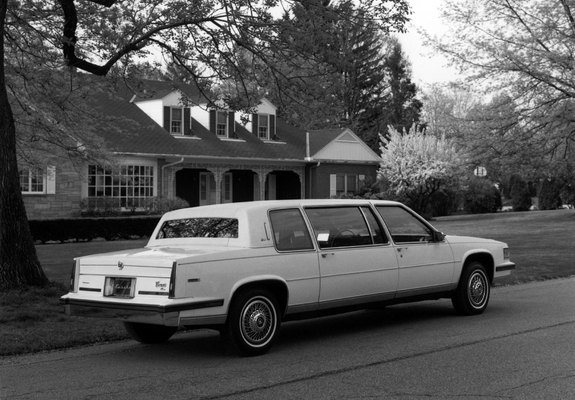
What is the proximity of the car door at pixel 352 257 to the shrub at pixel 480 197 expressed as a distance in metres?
37.6

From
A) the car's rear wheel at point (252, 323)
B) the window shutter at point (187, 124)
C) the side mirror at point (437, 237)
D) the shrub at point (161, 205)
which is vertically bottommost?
the car's rear wheel at point (252, 323)

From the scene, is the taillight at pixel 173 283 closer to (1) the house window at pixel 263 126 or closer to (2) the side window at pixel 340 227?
(2) the side window at pixel 340 227

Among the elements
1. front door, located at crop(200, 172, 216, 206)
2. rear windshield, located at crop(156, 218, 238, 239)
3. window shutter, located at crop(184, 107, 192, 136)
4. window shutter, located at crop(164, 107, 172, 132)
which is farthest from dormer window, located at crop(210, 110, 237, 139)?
rear windshield, located at crop(156, 218, 238, 239)

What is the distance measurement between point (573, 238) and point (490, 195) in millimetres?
22028

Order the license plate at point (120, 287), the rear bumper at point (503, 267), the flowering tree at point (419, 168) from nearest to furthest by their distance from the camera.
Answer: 1. the license plate at point (120, 287)
2. the rear bumper at point (503, 267)
3. the flowering tree at point (419, 168)

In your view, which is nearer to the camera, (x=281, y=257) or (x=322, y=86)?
(x=281, y=257)

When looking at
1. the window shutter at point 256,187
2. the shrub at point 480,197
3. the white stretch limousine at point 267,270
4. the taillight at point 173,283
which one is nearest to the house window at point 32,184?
the window shutter at point 256,187

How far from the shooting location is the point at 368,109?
68.2 meters

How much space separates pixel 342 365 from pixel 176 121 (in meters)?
31.3

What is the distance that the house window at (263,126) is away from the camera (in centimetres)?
4128

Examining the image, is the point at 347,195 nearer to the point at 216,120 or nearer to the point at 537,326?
the point at 216,120

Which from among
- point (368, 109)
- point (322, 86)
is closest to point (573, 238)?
point (322, 86)

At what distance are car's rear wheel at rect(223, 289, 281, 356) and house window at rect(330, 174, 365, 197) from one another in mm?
33881

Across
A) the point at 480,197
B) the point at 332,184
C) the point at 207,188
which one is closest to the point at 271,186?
the point at 332,184
